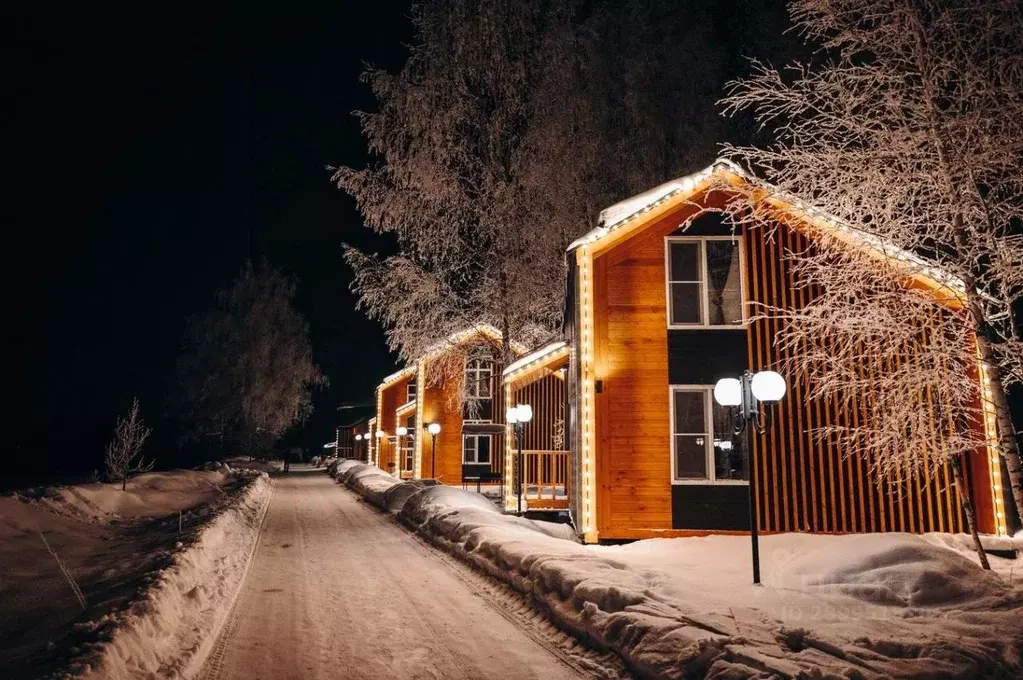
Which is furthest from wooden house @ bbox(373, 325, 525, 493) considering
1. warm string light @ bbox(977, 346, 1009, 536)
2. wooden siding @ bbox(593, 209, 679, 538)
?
warm string light @ bbox(977, 346, 1009, 536)

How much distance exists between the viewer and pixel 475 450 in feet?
100

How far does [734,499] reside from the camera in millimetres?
12070

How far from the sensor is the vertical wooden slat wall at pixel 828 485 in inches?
460

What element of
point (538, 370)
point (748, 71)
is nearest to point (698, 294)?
point (538, 370)

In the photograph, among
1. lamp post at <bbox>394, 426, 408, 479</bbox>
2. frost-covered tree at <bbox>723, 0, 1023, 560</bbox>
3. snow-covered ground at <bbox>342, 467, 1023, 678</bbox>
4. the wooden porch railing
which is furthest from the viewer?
lamp post at <bbox>394, 426, 408, 479</bbox>

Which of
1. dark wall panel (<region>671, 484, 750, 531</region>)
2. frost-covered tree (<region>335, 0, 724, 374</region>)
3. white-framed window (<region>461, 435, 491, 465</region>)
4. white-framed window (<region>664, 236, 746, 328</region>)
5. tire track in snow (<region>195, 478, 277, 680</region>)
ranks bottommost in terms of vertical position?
tire track in snow (<region>195, 478, 277, 680</region>)

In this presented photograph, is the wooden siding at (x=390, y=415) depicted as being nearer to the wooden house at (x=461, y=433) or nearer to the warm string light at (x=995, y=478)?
the wooden house at (x=461, y=433)

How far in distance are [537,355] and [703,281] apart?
16.5 ft

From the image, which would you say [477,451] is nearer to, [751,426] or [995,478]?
[995,478]

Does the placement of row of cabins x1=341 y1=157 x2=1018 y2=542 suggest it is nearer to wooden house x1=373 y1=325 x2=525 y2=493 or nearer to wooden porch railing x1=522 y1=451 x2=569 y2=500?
wooden porch railing x1=522 y1=451 x2=569 y2=500

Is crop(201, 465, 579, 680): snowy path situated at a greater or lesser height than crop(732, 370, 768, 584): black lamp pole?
lesser

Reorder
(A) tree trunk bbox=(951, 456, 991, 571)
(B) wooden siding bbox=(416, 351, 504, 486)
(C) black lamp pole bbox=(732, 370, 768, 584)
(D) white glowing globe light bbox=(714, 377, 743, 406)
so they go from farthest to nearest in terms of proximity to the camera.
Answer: (B) wooden siding bbox=(416, 351, 504, 486)
(A) tree trunk bbox=(951, 456, 991, 571)
(D) white glowing globe light bbox=(714, 377, 743, 406)
(C) black lamp pole bbox=(732, 370, 768, 584)

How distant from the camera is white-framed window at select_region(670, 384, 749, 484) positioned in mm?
12102

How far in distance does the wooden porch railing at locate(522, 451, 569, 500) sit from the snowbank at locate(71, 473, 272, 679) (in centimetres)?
834
